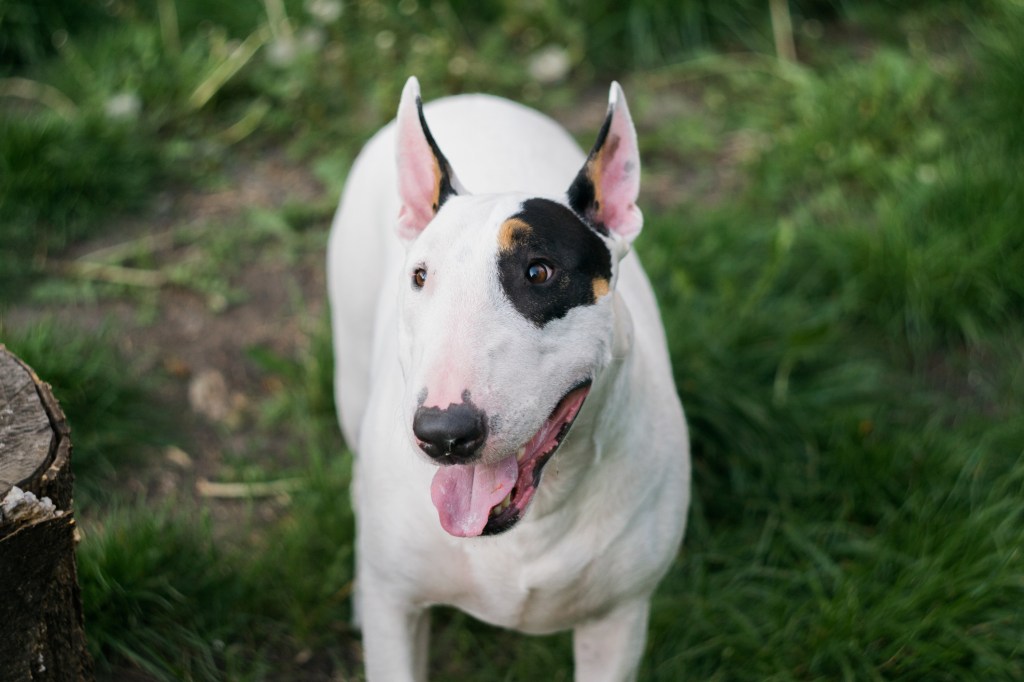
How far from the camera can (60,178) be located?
5.09m

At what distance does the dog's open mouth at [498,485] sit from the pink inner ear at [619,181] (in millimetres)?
411

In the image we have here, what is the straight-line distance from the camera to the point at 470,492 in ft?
7.34

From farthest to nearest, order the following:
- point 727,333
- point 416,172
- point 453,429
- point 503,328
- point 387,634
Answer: point 727,333 → point 387,634 → point 416,172 → point 503,328 → point 453,429

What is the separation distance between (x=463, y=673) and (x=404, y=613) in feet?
2.31

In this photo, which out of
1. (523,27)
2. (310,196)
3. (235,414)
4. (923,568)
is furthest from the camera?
(523,27)

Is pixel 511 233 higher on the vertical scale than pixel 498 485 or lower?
higher

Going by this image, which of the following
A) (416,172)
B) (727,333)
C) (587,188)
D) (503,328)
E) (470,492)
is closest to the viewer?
(503,328)

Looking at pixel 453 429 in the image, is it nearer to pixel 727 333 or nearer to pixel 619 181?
pixel 619 181

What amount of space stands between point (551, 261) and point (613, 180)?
1.14ft

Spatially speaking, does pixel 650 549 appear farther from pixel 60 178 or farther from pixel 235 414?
pixel 60 178

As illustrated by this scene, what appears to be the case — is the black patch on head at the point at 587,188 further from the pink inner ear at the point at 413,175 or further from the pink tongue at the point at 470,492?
the pink tongue at the point at 470,492

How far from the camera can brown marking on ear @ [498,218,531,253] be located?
2.21 metres

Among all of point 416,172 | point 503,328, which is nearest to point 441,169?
point 416,172

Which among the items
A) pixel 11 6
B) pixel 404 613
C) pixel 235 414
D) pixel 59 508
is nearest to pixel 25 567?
pixel 59 508
